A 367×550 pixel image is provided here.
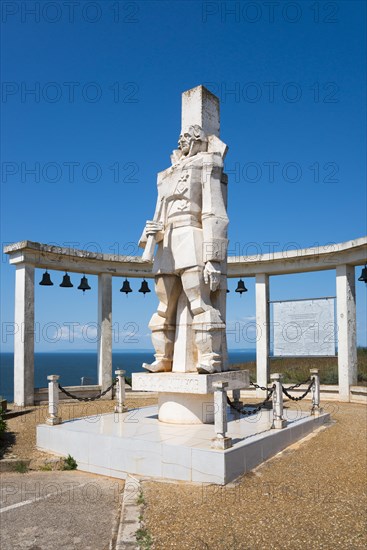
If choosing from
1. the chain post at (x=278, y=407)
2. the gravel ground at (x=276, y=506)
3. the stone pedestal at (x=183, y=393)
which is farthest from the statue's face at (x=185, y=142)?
the gravel ground at (x=276, y=506)

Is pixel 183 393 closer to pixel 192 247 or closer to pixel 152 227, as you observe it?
pixel 192 247

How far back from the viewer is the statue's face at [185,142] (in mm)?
8680

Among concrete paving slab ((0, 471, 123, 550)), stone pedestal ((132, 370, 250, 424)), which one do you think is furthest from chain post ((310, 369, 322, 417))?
concrete paving slab ((0, 471, 123, 550))

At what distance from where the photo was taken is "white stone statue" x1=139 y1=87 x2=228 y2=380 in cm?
808

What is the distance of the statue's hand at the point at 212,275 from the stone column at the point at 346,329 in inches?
268

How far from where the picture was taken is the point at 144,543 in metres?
4.24

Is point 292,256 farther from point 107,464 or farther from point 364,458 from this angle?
point 107,464

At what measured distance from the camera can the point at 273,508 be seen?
5094 mm

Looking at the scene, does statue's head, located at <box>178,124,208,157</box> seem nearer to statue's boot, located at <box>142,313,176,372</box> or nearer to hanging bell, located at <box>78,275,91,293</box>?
statue's boot, located at <box>142,313,176,372</box>

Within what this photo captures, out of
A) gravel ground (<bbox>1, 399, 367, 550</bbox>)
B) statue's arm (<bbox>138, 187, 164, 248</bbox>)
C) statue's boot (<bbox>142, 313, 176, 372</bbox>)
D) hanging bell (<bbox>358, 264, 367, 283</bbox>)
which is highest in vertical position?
statue's arm (<bbox>138, 187, 164, 248</bbox>)

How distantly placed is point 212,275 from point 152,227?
145cm

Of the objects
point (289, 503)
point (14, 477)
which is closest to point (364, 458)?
point (289, 503)

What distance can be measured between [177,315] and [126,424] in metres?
2.13

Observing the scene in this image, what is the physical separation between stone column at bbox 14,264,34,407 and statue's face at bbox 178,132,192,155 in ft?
21.3
